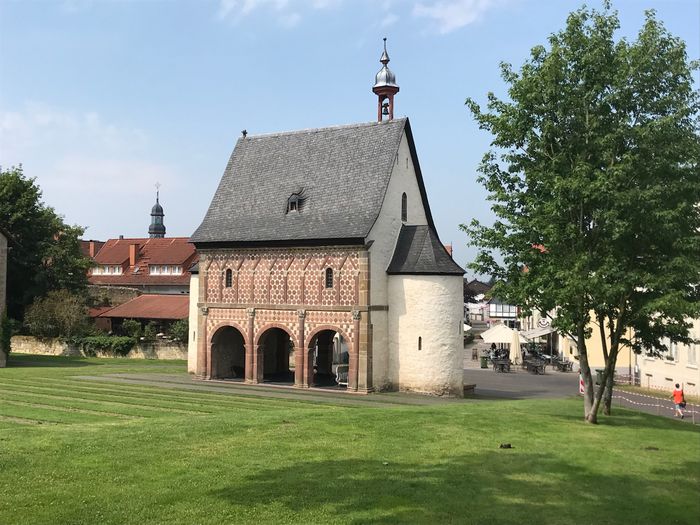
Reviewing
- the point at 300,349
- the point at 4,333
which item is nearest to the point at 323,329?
the point at 300,349

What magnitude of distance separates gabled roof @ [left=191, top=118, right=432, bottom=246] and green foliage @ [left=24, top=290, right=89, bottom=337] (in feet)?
67.4

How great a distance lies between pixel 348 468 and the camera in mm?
12430

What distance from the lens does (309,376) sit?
106 feet

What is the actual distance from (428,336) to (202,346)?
12404 mm

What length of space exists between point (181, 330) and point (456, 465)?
135 feet

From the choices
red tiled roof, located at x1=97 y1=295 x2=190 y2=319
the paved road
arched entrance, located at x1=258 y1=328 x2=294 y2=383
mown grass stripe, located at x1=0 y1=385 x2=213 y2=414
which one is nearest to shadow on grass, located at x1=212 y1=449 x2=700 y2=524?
mown grass stripe, located at x1=0 y1=385 x2=213 y2=414

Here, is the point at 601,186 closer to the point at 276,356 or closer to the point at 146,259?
the point at 276,356

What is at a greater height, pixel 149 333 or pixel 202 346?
pixel 149 333

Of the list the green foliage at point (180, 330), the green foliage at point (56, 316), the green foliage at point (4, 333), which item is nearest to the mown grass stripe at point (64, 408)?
the green foliage at point (4, 333)

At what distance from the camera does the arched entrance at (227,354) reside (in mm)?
35219

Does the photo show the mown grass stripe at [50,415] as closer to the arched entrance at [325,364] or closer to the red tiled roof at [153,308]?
the arched entrance at [325,364]

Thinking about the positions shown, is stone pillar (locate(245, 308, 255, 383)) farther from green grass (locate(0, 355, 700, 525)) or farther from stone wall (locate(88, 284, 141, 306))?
stone wall (locate(88, 284, 141, 306))

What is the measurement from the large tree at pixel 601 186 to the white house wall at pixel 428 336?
11.5 metres

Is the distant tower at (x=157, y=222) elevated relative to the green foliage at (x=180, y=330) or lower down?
elevated
